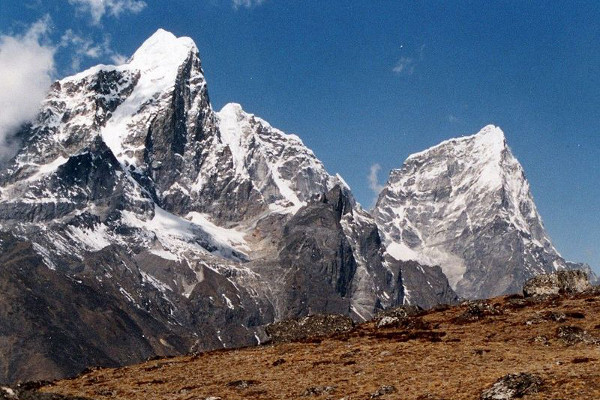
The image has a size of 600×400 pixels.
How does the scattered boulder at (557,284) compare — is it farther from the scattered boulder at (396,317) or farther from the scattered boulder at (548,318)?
the scattered boulder at (548,318)

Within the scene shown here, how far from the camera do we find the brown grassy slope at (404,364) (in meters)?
35.6

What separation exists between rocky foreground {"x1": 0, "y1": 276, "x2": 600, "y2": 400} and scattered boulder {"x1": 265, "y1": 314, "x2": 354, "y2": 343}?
75 millimetres

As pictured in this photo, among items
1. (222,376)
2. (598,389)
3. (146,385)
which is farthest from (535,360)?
(146,385)

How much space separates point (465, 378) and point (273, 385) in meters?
9.39

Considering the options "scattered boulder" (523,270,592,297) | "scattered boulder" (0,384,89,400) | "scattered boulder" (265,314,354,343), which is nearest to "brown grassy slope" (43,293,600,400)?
"scattered boulder" (265,314,354,343)

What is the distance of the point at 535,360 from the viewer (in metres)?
38.8

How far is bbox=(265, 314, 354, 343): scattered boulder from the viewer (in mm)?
55438

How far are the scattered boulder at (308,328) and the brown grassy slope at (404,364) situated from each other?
6.77 feet

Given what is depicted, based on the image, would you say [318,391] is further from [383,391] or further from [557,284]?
[557,284]

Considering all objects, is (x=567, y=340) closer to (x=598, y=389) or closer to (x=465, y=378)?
(x=465, y=378)

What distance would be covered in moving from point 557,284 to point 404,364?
23747 millimetres

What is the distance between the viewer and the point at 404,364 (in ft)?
134

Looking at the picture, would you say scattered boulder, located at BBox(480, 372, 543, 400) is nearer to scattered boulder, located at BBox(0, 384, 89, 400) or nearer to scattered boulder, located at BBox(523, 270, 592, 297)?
scattered boulder, located at BBox(0, 384, 89, 400)

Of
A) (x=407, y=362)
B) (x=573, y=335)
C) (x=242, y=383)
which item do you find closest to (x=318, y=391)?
(x=242, y=383)
